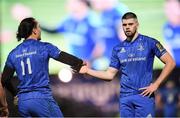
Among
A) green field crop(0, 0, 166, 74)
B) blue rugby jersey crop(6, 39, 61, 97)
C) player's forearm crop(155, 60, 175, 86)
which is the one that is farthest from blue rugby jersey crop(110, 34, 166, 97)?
green field crop(0, 0, 166, 74)

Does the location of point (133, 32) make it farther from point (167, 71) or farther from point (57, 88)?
point (57, 88)

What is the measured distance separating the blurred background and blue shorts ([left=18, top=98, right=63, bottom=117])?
649 cm

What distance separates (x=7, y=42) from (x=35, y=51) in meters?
6.58

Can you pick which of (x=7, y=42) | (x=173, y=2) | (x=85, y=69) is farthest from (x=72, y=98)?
(x=85, y=69)

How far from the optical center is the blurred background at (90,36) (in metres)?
14.6

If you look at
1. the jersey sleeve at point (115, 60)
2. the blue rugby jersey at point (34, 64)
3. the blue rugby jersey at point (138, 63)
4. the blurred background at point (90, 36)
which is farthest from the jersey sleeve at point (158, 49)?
the blurred background at point (90, 36)

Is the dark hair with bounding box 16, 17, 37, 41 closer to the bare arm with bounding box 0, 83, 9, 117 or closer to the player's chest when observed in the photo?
the bare arm with bounding box 0, 83, 9, 117

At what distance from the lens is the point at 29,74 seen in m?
8.07

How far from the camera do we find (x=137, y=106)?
853 cm

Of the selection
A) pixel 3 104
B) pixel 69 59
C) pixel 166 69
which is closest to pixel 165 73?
pixel 166 69

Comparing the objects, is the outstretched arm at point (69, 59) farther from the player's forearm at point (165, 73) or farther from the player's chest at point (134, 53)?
the player's forearm at point (165, 73)

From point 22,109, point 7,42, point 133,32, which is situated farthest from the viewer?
point 7,42

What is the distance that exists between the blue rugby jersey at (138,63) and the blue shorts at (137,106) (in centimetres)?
9

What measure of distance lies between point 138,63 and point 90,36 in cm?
630
